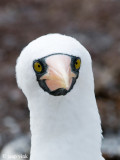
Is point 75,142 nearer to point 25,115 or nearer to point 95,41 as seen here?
point 25,115

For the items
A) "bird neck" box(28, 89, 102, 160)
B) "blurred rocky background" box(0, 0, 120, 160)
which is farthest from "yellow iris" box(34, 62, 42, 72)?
"blurred rocky background" box(0, 0, 120, 160)

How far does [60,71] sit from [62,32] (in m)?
7.83

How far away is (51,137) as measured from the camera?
174 inches

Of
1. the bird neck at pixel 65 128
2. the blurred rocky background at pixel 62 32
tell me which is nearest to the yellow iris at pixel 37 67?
the bird neck at pixel 65 128

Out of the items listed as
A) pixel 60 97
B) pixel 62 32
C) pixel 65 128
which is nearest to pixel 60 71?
pixel 60 97

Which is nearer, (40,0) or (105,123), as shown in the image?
(105,123)

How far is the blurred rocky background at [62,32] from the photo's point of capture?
8.67 metres

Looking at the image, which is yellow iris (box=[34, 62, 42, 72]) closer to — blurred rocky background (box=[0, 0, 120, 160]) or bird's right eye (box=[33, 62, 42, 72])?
bird's right eye (box=[33, 62, 42, 72])

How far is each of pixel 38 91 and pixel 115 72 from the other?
5.36m

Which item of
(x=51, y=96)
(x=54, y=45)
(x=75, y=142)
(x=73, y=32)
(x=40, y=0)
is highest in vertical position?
(x=40, y=0)

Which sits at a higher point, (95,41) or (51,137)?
(95,41)

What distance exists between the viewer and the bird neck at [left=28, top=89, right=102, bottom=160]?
4.28m

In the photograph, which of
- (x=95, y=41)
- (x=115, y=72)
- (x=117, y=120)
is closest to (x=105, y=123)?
(x=117, y=120)

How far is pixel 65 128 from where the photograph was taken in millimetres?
4395
